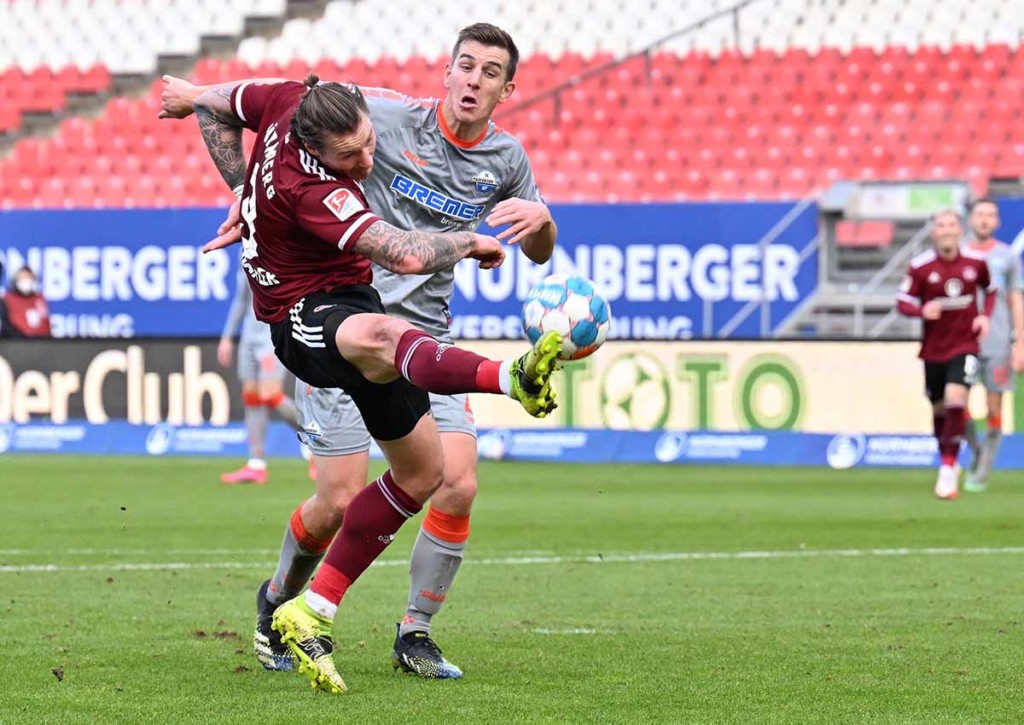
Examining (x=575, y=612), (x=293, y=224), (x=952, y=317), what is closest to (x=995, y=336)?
(x=952, y=317)

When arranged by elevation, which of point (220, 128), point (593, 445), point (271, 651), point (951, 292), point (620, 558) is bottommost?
point (593, 445)

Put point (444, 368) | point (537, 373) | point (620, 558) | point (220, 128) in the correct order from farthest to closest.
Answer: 1. point (620, 558)
2. point (220, 128)
3. point (444, 368)
4. point (537, 373)

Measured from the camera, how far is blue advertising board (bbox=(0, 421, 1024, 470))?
16.9m

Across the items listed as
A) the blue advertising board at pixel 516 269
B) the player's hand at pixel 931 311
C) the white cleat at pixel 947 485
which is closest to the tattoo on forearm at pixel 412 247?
the player's hand at pixel 931 311

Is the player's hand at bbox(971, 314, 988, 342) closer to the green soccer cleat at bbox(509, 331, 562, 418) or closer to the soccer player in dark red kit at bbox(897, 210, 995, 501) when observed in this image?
the soccer player in dark red kit at bbox(897, 210, 995, 501)

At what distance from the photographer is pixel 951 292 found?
13.6 meters

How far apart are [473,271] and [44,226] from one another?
6.04 m

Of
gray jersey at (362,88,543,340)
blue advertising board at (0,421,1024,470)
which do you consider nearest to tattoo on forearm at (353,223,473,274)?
gray jersey at (362,88,543,340)

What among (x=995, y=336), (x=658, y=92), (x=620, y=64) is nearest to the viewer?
(x=995, y=336)

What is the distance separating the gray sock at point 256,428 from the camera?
1488cm

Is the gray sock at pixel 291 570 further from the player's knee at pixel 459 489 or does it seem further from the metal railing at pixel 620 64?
the metal railing at pixel 620 64

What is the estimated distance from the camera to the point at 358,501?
569cm

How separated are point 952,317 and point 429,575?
860 cm

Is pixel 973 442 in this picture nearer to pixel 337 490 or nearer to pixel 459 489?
pixel 459 489
